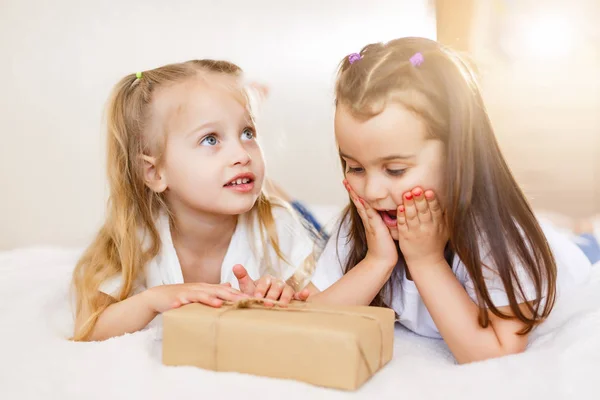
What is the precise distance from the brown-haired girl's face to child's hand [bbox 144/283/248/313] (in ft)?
0.85

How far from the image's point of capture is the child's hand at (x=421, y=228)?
106 cm

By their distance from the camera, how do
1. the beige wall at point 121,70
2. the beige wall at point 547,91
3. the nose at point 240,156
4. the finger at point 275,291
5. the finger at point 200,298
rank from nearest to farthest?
the finger at point 200,298 → the finger at point 275,291 → the nose at point 240,156 → the beige wall at point 547,91 → the beige wall at point 121,70

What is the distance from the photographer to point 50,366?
1.00 m

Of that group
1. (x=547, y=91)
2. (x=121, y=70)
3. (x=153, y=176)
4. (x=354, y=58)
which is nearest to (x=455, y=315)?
(x=354, y=58)

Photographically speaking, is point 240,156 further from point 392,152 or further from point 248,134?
point 392,152

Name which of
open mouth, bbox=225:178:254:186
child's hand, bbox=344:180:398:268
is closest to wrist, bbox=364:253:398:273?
child's hand, bbox=344:180:398:268

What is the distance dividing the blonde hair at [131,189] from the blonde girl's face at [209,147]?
0.12 feet

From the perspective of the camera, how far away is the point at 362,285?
1153 millimetres

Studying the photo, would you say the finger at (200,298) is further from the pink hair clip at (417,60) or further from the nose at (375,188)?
the pink hair clip at (417,60)

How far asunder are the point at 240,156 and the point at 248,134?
0.31ft

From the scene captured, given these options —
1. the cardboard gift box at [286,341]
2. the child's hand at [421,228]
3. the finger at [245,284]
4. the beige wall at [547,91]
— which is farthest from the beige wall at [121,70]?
the cardboard gift box at [286,341]

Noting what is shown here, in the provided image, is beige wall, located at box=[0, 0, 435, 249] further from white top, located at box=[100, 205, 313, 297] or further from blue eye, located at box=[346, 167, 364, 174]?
blue eye, located at box=[346, 167, 364, 174]

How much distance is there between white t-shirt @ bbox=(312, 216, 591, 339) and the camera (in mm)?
1146

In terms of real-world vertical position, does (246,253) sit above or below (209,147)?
below
